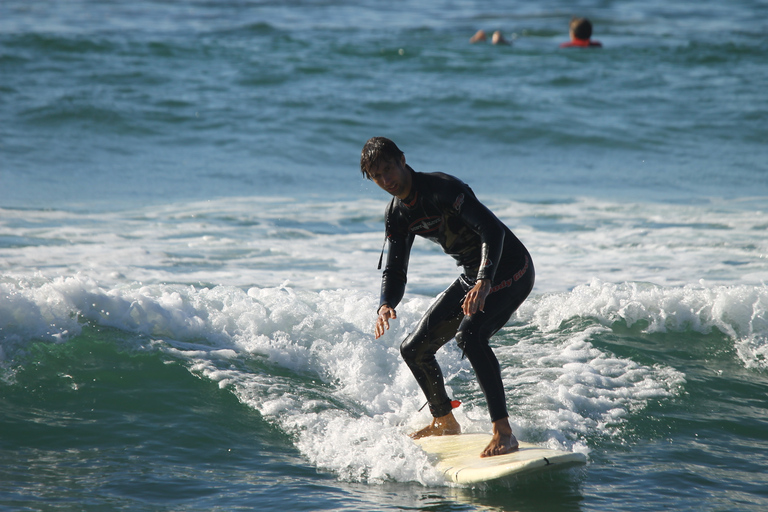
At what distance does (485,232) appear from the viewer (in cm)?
399

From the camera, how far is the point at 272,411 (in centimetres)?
500

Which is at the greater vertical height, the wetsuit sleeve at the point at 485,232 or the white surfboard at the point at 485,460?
the wetsuit sleeve at the point at 485,232

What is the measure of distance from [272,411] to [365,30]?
67.8 feet

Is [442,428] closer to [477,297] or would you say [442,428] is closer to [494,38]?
[477,297]

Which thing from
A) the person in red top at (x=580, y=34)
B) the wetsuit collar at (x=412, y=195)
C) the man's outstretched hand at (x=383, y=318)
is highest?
the person in red top at (x=580, y=34)

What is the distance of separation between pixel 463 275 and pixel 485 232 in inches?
19.8

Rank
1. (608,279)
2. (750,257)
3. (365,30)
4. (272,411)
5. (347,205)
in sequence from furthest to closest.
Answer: (365,30), (347,205), (750,257), (608,279), (272,411)

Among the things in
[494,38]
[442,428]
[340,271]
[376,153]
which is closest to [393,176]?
[376,153]

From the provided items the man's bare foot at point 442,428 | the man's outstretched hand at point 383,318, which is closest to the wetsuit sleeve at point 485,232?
the man's outstretched hand at point 383,318

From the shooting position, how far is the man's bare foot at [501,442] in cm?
413

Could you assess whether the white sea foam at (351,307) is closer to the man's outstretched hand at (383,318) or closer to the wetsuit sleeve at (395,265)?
the man's outstretched hand at (383,318)

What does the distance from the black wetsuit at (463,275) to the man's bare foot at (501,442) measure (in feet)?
0.16

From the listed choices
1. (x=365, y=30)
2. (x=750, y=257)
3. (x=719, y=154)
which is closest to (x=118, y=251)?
(x=750, y=257)

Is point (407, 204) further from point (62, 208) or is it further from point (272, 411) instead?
point (62, 208)
